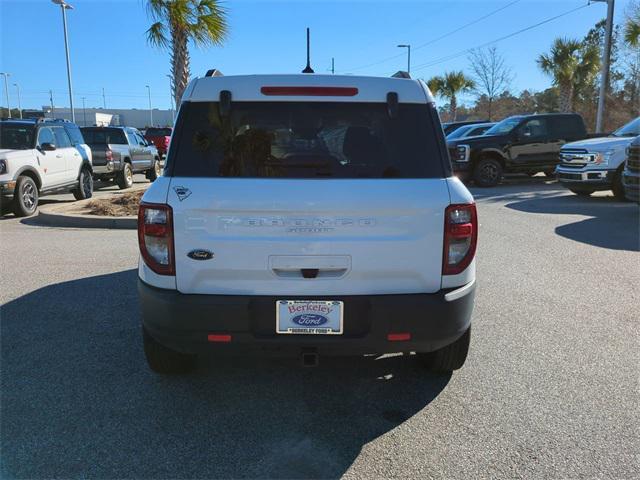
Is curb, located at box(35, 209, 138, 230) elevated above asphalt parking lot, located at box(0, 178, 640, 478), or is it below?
above

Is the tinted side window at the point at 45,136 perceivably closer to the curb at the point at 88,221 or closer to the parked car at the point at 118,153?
the curb at the point at 88,221

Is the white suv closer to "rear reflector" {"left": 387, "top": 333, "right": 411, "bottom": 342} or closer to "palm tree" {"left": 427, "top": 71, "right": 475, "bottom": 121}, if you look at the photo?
"rear reflector" {"left": 387, "top": 333, "right": 411, "bottom": 342}

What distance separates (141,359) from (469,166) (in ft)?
42.1

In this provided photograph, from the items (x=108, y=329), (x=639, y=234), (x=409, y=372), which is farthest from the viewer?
(x=639, y=234)

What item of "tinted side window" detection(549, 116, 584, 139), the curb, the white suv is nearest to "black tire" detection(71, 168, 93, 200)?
the curb

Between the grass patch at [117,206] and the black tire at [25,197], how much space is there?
104cm

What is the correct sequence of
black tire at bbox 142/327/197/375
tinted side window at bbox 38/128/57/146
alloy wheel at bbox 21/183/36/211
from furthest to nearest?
tinted side window at bbox 38/128/57/146
alloy wheel at bbox 21/183/36/211
black tire at bbox 142/327/197/375

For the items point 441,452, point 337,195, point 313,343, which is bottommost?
point 441,452

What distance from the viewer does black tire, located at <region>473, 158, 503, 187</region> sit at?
1498cm

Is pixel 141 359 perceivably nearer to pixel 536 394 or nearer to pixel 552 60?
pixel 536 394


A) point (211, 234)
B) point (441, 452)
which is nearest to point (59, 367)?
point (211, 234)

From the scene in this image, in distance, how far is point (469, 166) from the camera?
15.0 metres

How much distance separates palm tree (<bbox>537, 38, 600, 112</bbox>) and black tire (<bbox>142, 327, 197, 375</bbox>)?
102ft

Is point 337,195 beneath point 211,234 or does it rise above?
above
